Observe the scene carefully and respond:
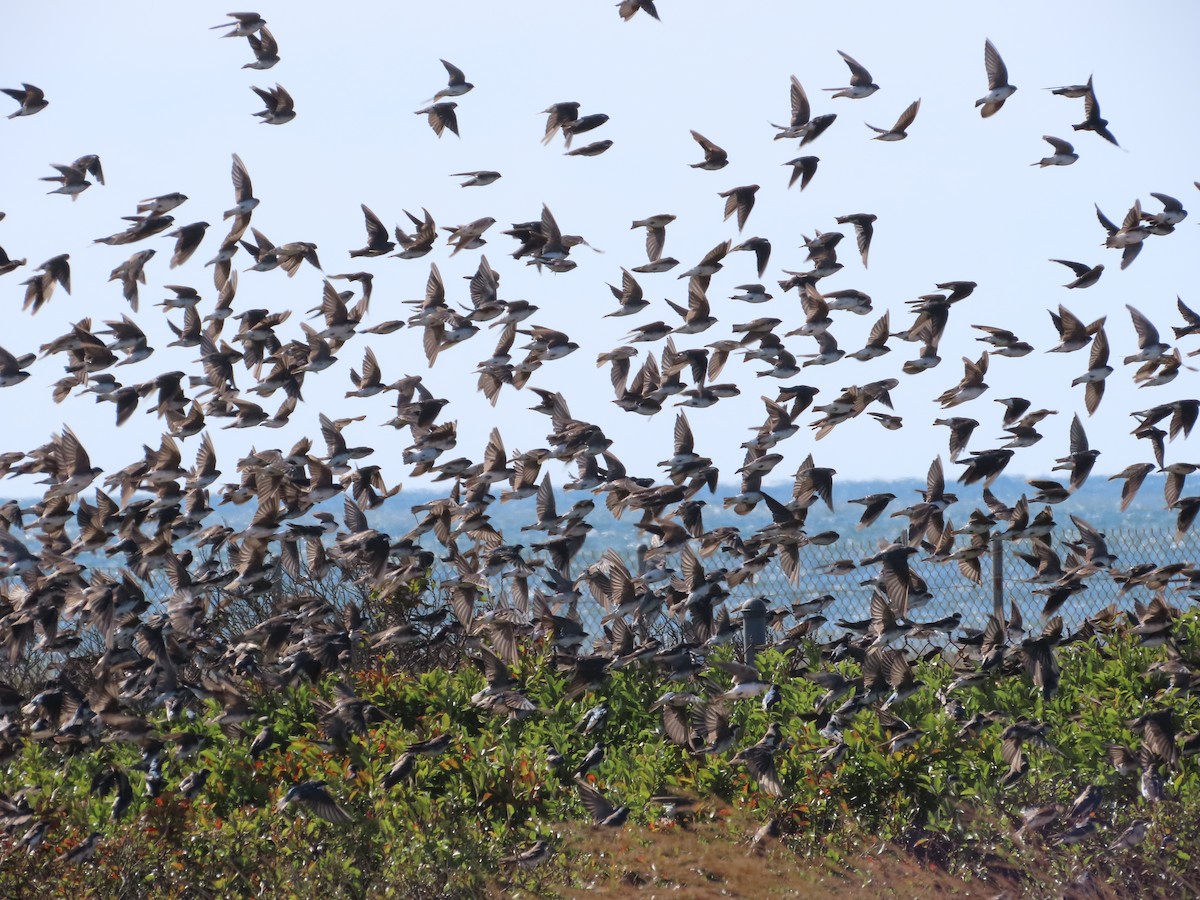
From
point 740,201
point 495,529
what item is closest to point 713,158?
point 740,201

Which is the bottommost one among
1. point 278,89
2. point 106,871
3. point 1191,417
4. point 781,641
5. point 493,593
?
point 493,593

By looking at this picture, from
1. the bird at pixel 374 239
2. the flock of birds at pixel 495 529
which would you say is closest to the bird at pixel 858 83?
the flock of birds at pixel 495 529

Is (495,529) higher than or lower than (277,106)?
lower

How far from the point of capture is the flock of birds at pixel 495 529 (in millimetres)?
12875

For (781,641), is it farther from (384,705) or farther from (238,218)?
(238,218)

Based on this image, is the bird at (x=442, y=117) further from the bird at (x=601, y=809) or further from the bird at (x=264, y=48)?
the bird at (x=601, y=809)

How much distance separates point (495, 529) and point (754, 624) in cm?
318

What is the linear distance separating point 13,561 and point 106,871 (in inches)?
211

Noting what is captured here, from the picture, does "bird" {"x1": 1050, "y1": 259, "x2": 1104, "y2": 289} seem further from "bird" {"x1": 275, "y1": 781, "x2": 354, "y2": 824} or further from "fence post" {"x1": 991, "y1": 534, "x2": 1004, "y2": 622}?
"bird" {"x1": 275, "y1": 781, "x2": 354, "y2": 824}

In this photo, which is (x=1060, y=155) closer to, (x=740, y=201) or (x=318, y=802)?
(x=740, y=201)

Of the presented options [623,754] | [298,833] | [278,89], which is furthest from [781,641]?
[278,89]

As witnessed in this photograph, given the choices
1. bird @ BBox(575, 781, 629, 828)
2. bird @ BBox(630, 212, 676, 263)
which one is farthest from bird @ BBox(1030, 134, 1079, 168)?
bird @ BBox(575, 781, 629, 828)

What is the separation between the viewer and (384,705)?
1370 centimetres

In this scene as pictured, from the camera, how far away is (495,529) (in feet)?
50.4
